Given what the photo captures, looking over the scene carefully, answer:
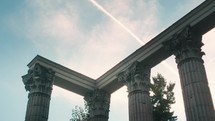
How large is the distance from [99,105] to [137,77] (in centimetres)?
559

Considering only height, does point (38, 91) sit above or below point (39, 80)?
below

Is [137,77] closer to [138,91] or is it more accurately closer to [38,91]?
[138,91]

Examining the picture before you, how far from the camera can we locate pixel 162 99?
94.7 feet

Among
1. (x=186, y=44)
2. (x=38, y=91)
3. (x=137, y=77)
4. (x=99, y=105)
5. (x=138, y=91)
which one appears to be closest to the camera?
(x=186, y=44)

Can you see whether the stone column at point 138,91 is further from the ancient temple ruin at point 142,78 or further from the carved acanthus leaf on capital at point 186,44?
the carved acanthus leaf on capital at point 186,44

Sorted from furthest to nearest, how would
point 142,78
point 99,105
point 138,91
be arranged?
1. point 99,105
2. point 142,78
3. point 138,91

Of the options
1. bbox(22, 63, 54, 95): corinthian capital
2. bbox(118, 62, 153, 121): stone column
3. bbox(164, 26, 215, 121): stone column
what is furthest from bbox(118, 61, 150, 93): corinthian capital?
bbox(22, 63, 54, 95): corinthian capital

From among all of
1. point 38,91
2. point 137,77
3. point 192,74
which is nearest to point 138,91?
point 137,77

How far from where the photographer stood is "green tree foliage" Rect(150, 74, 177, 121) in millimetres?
27875

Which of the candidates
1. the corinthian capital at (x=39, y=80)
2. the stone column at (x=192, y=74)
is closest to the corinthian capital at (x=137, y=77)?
the stone column at (x=192, y=74)

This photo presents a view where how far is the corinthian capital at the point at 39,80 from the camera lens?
23.2 m

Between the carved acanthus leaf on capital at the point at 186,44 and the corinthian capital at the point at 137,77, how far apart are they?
11.3 feet

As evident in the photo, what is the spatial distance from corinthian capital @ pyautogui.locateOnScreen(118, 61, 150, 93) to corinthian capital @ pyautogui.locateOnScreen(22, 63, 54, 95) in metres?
5.83

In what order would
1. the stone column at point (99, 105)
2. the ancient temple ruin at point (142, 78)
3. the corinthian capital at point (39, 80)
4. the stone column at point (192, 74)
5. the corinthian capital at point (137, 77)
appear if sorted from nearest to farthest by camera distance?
the stone column at point (192, 74) → the ancient temple ruin at point (142, 78) → the corinthian capital at point (137, 77) → the corinthian capital at point (39, 80) → the stone column at point (99, 105)
